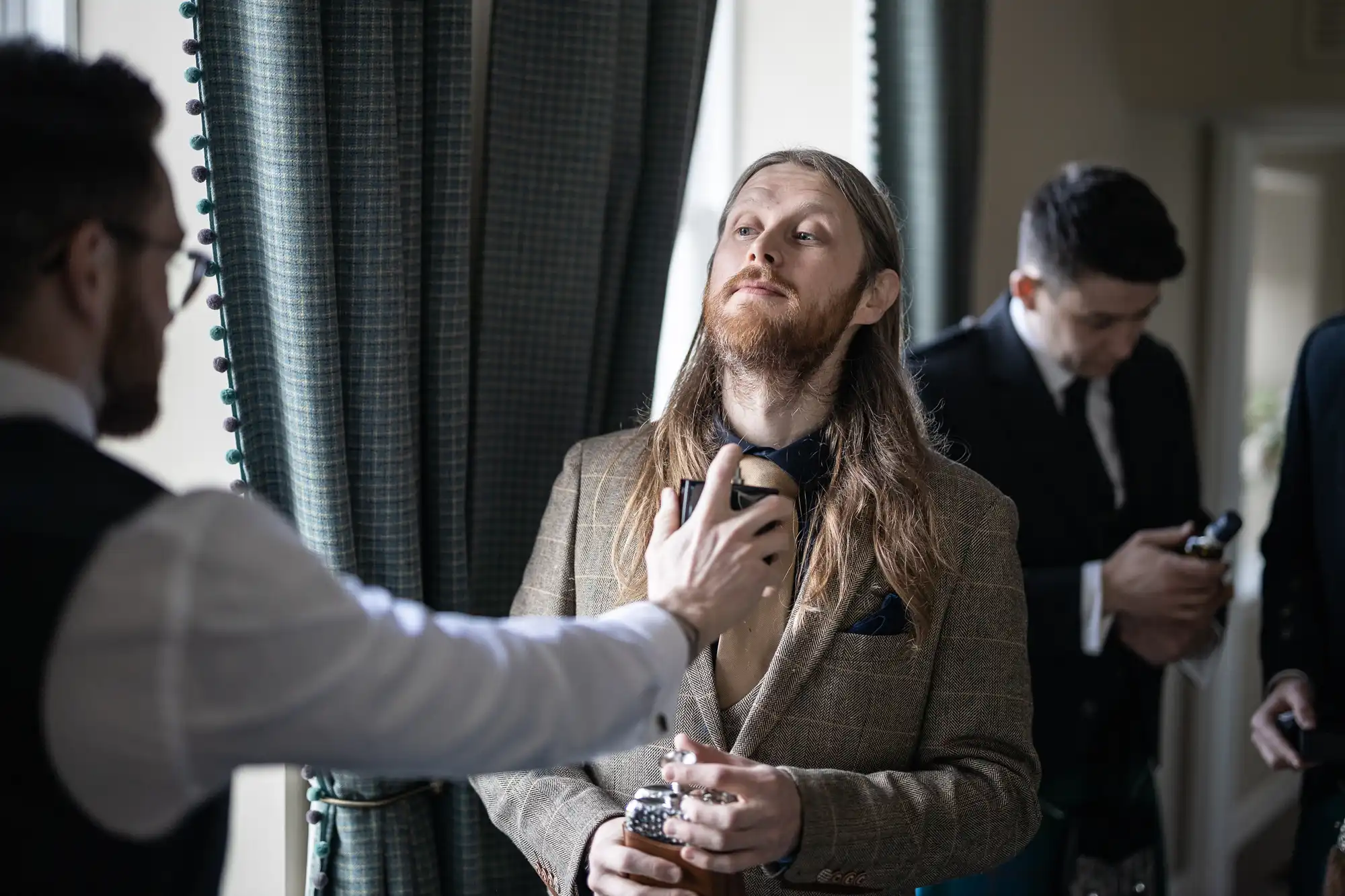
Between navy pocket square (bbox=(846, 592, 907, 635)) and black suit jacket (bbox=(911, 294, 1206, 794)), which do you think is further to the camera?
black suit jacket (bbox=(911, 294, 1206, 794))

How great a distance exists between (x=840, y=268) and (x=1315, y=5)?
333cm

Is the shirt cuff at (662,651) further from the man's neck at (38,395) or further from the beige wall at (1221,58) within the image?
the beige wall at (1221,58)

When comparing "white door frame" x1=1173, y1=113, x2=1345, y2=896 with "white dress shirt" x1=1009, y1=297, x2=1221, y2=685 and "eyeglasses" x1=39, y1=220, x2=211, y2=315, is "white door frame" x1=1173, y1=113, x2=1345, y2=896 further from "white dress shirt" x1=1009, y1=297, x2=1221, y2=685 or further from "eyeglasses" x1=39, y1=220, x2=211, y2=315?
"eyeglasses" x1=39, y1=220, x2=211, y2=315

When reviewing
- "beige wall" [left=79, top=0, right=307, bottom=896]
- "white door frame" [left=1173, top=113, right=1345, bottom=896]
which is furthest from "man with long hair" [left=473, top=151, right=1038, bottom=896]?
"white door frame" [left=1173, top=113, right=1345, bottom=896]

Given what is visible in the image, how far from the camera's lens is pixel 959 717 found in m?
1.59

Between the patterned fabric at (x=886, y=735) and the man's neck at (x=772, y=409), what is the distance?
0.19 meters

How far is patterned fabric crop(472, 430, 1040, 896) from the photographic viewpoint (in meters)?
1.52

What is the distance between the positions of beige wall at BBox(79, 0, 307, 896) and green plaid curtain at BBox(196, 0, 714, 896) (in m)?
0.15

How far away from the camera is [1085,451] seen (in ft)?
7.70

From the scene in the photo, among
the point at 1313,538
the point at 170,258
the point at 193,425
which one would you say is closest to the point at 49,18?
the point at 193,425

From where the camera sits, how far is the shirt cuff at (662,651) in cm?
117

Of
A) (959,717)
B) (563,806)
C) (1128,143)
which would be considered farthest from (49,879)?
(1128,143)

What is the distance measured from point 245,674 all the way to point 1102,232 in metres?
1.81

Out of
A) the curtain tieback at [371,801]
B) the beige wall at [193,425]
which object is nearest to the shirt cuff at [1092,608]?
the curtain tieback at [371,801]
